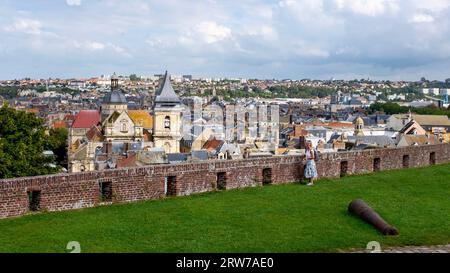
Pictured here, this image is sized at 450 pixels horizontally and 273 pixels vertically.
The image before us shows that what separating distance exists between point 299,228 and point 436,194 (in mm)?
Result: 5474

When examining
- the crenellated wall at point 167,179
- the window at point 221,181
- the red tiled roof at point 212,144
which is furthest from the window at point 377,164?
the red tiled roof at point 212,144

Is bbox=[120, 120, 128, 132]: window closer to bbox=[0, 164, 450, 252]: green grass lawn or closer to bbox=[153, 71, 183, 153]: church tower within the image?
bbox=[153, 71, 183, 153]: church tower

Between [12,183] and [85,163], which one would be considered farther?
[85,163]

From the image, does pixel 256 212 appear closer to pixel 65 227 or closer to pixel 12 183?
pixel 65 227

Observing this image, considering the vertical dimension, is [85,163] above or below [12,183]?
below

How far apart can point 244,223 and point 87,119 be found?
2749 inches

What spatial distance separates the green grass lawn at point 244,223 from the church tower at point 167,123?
46.3 meters

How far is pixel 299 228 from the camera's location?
12.1 metres

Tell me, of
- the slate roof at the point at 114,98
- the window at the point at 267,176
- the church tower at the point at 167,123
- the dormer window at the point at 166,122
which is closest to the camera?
the window at the point at 267,176

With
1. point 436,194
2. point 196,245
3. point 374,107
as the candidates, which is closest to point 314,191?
point 436,194

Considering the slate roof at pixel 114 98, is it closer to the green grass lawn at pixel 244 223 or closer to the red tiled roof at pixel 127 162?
the red tiled roof at pixel 127 162

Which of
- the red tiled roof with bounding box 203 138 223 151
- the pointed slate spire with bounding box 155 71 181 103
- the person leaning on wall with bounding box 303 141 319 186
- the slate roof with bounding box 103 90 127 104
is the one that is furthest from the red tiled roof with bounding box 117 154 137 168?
the slate roof with bounding box 103 90 127 104

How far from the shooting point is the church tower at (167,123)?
62.4 metres

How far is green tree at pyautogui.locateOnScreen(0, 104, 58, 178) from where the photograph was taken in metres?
30.2
